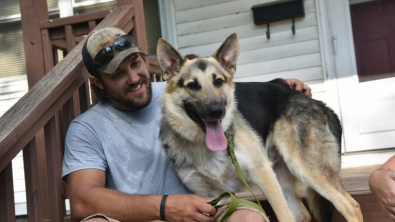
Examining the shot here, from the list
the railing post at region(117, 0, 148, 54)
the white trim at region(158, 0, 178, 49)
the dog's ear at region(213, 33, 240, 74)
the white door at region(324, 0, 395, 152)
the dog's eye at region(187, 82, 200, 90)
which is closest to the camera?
the dog's eye at region(187, 82, 200, 90)

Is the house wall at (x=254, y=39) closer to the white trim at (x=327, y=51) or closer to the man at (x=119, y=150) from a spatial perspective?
the white trim at (x=327, y=51)

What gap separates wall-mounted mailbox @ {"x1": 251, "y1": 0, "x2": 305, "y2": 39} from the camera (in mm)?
5465

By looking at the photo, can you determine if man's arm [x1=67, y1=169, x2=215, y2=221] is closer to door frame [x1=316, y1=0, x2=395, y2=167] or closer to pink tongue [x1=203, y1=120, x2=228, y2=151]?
pink tongue [x1=203, y1=120, x2=228, y2=151]

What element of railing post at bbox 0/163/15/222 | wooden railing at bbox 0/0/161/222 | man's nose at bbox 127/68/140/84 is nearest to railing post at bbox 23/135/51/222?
wooden railing at bbox 0/0/161/222

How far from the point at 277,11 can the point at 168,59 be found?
9.57 ft

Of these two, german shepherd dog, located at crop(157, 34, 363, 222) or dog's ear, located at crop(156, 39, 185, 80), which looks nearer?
german shepherd dog, located at crop(157, 34, 363, 222)

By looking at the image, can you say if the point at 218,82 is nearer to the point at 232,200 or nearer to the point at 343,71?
the point at 232,200

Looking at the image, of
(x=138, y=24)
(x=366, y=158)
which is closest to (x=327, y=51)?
(x=366, y=158)

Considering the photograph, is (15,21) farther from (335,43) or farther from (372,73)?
(372,73)

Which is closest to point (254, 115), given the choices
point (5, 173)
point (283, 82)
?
point (283, 82)

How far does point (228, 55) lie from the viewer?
297 cm

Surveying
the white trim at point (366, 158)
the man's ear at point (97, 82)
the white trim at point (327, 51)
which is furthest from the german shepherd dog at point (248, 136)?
the white trim at point (327, 51)

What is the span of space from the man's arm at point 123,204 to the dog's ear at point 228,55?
0.87 meters

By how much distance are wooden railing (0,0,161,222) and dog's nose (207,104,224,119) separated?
90 cm
